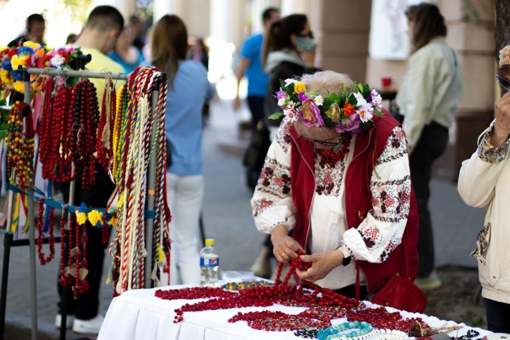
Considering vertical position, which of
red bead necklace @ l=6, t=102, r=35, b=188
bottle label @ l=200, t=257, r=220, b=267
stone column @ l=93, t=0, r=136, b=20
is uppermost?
stone column @ l=93, t=0, r=136, b=20

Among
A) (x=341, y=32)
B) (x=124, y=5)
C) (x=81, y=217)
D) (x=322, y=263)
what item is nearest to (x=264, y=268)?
(x=81, y=217)

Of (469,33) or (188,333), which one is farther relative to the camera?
(469,33)

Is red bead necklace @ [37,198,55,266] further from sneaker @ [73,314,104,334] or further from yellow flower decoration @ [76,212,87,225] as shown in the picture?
sneaker @ [73,314,104,334]

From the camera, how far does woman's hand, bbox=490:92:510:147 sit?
3.09 metres

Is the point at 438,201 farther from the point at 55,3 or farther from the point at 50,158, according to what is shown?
the point at 55,3

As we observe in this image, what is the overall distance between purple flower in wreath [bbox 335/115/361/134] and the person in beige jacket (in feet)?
1.62

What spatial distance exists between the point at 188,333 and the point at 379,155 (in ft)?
3.66

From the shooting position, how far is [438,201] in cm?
980

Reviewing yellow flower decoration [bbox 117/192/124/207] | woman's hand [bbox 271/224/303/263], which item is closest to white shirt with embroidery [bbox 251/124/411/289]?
woman's hand [bbox 271/224/303/263]

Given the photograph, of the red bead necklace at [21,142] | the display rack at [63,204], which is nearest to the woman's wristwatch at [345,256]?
the display rack at [63,204]

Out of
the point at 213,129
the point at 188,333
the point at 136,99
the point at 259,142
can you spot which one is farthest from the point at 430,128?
the point at 213,129

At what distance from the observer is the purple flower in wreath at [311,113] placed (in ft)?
10.8

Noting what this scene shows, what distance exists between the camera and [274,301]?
338cm

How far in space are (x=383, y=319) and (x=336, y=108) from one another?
2.85 feet
